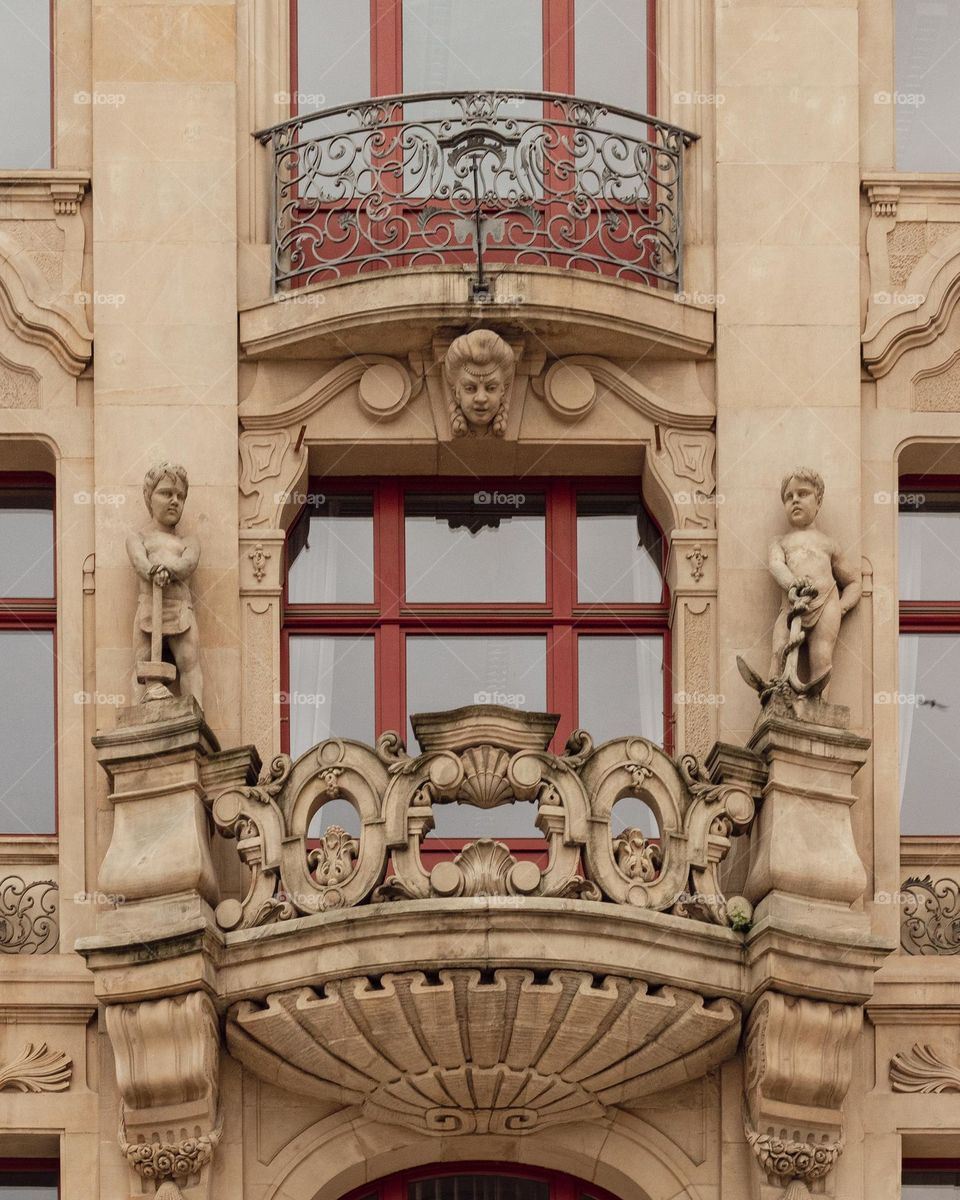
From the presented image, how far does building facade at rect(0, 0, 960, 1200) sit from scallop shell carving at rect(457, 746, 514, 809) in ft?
0.07

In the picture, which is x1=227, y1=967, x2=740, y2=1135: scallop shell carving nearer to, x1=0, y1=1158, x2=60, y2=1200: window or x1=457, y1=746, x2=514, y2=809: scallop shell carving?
x1=457, y1=746, x2=514, y2=809: scallop shell carving

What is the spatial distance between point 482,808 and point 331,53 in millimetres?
5591

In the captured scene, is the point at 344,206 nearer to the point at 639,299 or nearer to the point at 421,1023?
the point at 639,299

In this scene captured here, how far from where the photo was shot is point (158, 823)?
84.6 ft

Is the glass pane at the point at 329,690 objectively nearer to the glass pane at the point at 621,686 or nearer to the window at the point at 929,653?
the glass pane at the point at 621,686

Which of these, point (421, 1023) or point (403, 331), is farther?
point (403, 331)

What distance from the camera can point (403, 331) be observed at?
27250mm

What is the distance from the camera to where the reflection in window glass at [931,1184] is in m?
26.6

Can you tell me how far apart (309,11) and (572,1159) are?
25.7ft

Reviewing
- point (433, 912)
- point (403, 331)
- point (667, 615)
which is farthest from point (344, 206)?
point (433, 912)

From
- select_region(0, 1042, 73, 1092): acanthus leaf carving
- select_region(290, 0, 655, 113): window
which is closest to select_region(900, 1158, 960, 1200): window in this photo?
select_region(0, 1042, 73, 1092): acanthus leaf carving

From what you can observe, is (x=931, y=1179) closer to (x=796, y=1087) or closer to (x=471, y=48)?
(x=796, y=1087)

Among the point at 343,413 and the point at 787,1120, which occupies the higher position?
the point at 343,413

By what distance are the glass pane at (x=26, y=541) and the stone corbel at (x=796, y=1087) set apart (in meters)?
5.58
